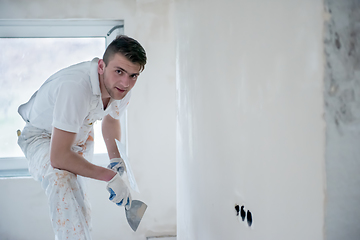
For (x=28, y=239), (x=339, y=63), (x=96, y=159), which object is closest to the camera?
(x=339, y=63)

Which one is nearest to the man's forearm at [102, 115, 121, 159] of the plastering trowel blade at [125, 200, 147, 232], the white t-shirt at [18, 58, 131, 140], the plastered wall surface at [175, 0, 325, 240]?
the white t-shirt at [18, 58, 131, 140]

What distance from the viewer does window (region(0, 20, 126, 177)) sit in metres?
2.29

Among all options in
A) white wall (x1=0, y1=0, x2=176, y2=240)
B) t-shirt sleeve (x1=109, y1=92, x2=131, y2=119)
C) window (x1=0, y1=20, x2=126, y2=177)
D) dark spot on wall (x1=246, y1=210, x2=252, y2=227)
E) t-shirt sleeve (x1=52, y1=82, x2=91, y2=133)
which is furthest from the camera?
window (x1=0, y1=20, x2=126, y2=177)

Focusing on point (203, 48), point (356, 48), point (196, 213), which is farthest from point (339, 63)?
point (196, 213)

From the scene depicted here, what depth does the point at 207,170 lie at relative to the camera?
3.19ft

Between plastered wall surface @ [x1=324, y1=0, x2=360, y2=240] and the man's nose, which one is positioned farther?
the man's nose

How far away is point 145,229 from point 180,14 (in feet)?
5.50

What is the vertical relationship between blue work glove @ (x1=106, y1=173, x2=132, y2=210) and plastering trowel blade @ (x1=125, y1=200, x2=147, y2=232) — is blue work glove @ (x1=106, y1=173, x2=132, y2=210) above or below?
above

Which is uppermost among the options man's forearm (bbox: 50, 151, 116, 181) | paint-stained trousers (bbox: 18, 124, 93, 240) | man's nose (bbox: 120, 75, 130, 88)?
man's nose (bbox: 120, 75, 130, 88)

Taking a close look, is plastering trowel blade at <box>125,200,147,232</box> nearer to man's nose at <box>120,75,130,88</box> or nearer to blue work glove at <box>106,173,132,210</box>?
blue work glove at <box>106,173,132,210</box>

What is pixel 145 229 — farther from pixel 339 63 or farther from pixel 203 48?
pixel 339 63

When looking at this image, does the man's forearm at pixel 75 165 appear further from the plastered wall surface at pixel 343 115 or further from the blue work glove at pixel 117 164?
the plastered wall surface at pixel 343 115

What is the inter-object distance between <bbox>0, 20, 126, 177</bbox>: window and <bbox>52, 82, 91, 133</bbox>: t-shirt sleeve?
43.2 inches

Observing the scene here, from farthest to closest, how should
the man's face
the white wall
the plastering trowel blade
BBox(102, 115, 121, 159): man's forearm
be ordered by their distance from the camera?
the white wall, BBox(102, 115, 121, 159): man's forearm, the plastering trowel blade, the man's face
